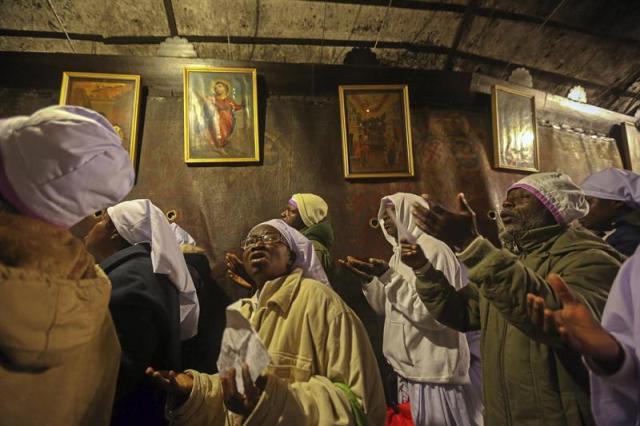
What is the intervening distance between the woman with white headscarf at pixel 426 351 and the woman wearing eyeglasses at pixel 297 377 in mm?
643

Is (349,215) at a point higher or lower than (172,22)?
lower

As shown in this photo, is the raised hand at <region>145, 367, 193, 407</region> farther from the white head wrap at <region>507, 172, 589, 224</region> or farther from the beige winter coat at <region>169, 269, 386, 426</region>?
the white head wrap at <region>507, 172, 589, 224</region>

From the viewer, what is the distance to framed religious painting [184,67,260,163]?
9.55ft

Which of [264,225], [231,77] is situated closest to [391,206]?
[264,225]

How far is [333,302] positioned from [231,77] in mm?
2293

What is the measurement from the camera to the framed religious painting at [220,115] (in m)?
2.91

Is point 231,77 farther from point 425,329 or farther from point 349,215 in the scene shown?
point 425,329

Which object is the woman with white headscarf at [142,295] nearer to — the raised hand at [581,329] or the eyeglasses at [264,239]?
the eyeglasses at [264,239]

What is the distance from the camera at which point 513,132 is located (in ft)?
10.6

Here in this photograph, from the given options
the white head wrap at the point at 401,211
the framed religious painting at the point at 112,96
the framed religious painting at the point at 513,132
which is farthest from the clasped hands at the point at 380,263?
the framed religious painting at the point at 112,96

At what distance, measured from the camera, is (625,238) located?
1608 mm

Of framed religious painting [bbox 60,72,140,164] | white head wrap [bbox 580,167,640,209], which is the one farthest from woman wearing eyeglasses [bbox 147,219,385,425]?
framed religious painting [bbox 60,72,140,164]

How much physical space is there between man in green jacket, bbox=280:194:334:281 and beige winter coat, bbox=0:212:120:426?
5.55 ft

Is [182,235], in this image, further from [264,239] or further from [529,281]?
[529,281]
